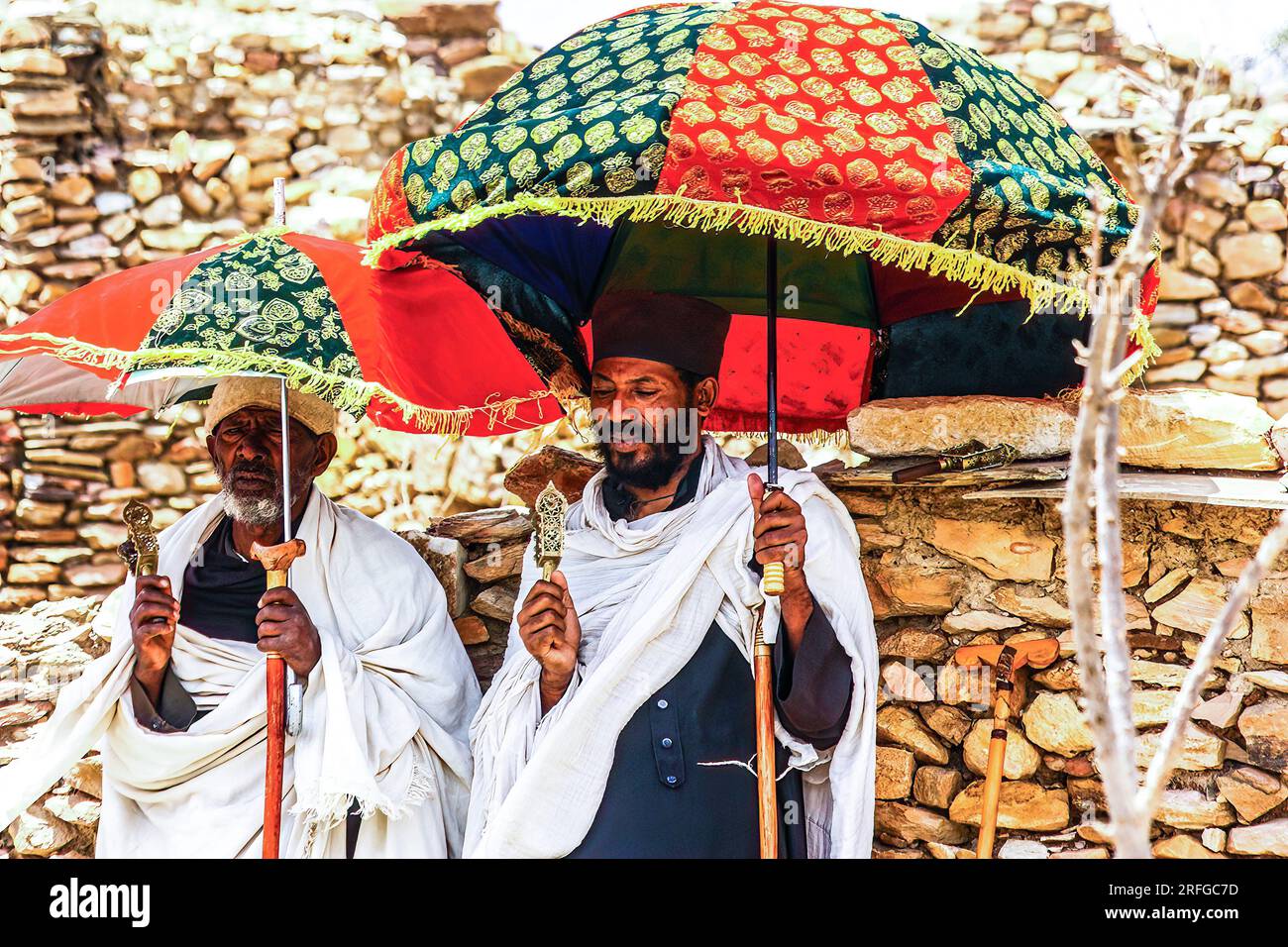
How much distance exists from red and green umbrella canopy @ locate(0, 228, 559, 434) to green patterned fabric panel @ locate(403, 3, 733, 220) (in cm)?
46

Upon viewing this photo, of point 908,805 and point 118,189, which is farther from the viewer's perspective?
point 118,189

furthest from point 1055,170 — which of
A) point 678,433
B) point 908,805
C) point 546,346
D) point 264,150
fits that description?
point 264,150

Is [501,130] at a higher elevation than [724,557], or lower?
higher

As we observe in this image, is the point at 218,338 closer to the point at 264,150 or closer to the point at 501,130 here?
the point at 501,130

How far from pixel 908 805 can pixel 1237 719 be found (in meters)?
0.93

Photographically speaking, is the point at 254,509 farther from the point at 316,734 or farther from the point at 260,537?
the point at 316,734

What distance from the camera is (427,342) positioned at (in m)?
3.88

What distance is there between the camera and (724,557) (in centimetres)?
364

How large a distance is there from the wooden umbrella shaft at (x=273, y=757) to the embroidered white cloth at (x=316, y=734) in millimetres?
71

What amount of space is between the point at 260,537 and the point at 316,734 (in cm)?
69

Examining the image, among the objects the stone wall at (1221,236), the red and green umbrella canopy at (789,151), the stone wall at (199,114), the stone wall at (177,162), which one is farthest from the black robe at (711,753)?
the stone wall at (199,114)
